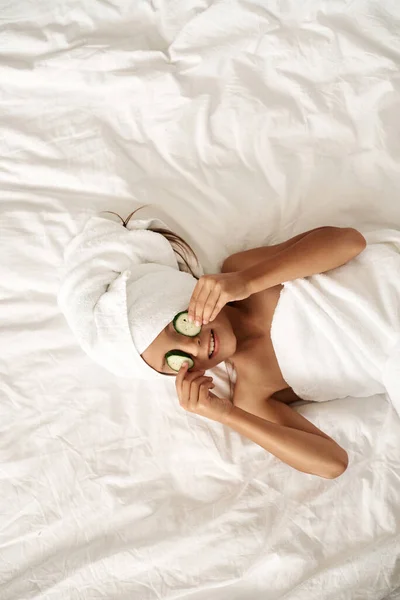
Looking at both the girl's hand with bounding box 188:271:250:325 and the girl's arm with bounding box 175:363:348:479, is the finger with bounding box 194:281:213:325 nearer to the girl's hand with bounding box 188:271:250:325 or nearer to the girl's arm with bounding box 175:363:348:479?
the girl's hand with bounding box 188:271:250:325

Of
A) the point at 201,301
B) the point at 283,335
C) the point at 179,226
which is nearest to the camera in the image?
the point at 201,301

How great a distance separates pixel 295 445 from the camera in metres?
1.35

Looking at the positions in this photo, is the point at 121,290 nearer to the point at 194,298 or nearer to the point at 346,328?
the point at 194,298

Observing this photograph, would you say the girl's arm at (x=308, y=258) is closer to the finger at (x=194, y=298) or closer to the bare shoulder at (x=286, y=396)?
the finger at (x=194, y=298)

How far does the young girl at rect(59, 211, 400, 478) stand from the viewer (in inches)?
51.8

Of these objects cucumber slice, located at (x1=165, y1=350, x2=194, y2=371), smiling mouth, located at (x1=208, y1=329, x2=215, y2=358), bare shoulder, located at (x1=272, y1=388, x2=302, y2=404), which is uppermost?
smiling mouth, located at (x1=208, y1=329, x2=215, y2=358)

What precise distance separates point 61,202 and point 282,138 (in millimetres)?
647

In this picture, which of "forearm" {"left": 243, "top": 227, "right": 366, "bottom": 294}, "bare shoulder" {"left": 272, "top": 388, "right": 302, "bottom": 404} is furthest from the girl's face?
"bare shoulder" {"left": 272, "top": 388, "right": 302, "bottom": 404}

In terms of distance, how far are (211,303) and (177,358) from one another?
148mm

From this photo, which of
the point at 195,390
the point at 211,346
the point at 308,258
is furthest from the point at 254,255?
the point at 195,390

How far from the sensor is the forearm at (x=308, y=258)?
1367 millimetres

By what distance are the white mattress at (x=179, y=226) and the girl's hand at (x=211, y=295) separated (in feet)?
0.79

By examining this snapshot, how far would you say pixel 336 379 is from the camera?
4.76 ft

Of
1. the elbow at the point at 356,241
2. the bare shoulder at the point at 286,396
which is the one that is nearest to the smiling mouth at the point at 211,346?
the bare shoulder at the point at 286,396
